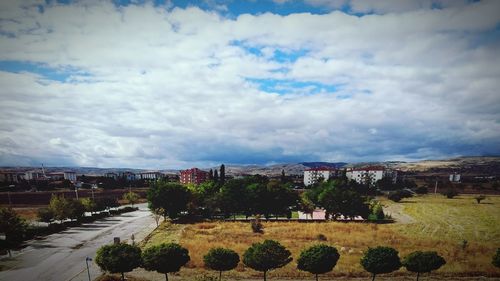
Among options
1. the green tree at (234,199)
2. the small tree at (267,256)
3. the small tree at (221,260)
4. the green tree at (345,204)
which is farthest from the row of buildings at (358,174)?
the small tree at (221,260)

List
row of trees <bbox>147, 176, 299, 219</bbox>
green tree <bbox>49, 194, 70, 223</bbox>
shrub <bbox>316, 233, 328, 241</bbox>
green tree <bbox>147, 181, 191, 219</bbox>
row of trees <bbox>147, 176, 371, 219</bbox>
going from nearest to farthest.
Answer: shrub <bbox>316, 233, 328, 241</bbox>, green tree <bbox>49, 194, 70, 223</bbox>, green tree <bbox>147, 181, 191, 219</bbox>, row of trees <bbox>147, 176, 299, 219</bbox>, row of trees <bbox>147, 176, 371, 219</bbox>

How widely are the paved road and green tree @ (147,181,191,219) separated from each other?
3.76m

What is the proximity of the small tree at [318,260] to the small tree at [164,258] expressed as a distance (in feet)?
29.4

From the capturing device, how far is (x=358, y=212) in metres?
56.0

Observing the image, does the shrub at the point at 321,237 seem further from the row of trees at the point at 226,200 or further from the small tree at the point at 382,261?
the row of trees at the point at 226,200

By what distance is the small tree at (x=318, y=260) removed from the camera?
860 inches

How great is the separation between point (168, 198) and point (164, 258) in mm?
34943

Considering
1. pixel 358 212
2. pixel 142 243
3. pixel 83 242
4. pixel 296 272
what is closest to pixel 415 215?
pixel 358 212

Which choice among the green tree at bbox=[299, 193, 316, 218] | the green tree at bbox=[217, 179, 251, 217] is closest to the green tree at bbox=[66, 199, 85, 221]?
the green tree at bbox=[217, 179, 251, 217]

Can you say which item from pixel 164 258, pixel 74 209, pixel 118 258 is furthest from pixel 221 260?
pixel 74 209

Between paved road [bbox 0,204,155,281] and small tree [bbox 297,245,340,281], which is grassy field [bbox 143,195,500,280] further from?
paved road [bbox 0,204,155,281]

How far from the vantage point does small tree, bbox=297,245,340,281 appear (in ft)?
71.7

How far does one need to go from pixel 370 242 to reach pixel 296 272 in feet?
53.3

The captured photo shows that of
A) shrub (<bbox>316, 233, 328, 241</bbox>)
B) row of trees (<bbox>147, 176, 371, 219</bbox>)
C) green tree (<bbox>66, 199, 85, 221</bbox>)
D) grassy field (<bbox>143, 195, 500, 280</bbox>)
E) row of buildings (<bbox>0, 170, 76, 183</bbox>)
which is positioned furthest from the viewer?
row of buildings (<bbox>0, 170, 76, 183</bbox>)
